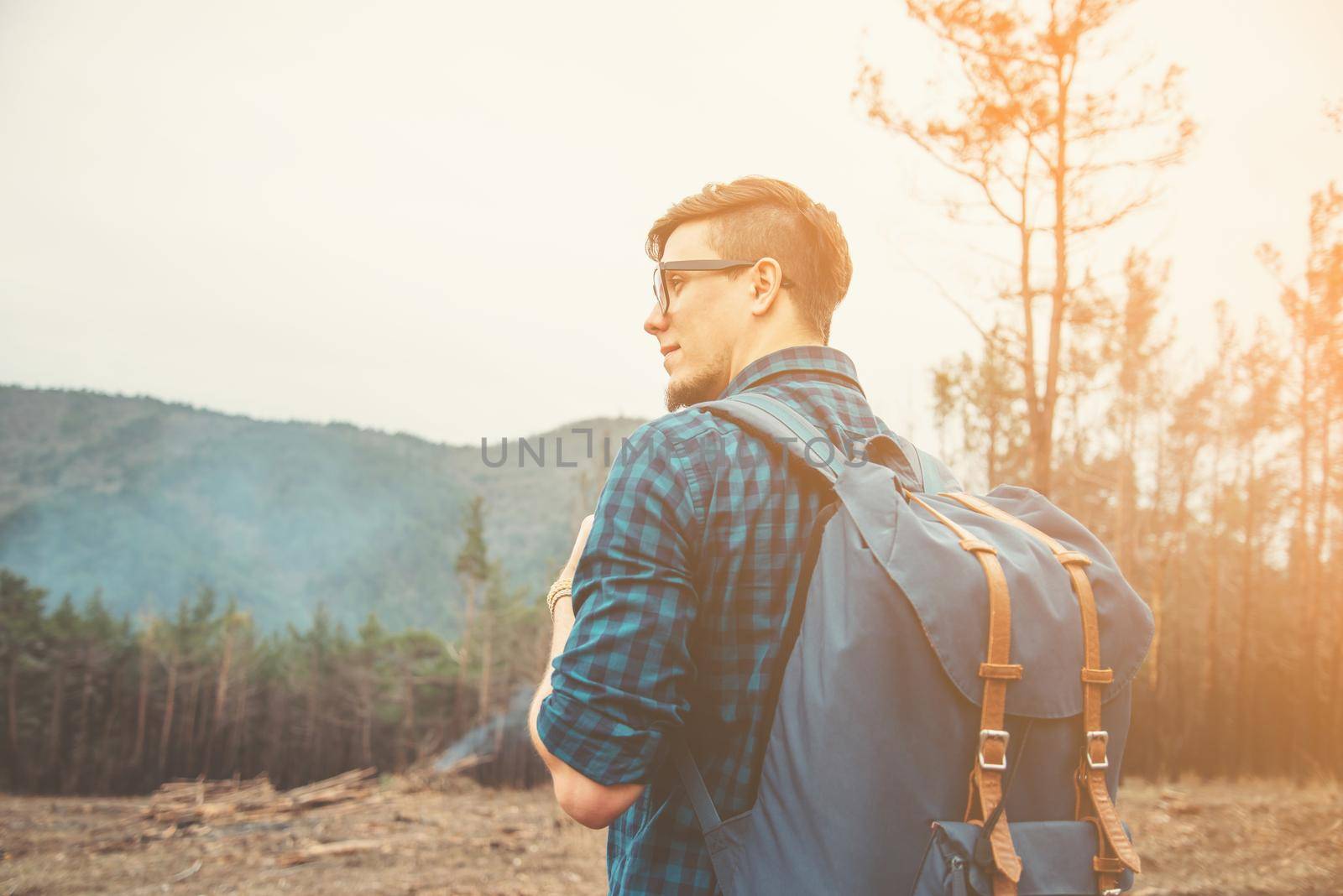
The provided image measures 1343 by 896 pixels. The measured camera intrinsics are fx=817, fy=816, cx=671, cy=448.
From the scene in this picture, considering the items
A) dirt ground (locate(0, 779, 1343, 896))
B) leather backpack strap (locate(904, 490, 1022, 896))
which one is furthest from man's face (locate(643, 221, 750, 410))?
dirt ground (locate(0, 779, 1343, 896))

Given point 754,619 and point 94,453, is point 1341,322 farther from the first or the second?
point 94,453

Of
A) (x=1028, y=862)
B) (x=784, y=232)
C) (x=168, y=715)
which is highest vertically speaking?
(x=784, y=232)

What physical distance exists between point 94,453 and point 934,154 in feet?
341

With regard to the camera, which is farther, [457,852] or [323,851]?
[323,851]

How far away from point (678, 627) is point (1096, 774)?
1.91 feet

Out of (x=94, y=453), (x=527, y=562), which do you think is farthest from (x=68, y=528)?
(x=527, y=562)

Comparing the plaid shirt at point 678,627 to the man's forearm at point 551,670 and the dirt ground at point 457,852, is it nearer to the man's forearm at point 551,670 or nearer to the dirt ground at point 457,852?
the man's forearm at point 551,670

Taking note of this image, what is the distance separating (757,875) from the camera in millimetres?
1024

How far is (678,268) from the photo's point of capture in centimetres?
142

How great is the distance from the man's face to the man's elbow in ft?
2.14

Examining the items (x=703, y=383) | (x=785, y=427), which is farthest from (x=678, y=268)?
(x=785, y=427)

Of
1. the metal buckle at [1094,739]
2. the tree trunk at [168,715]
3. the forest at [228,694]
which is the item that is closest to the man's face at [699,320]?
the metal buckle at [1094,739]

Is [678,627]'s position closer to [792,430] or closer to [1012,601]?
[792,430]

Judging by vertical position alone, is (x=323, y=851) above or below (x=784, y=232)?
below
